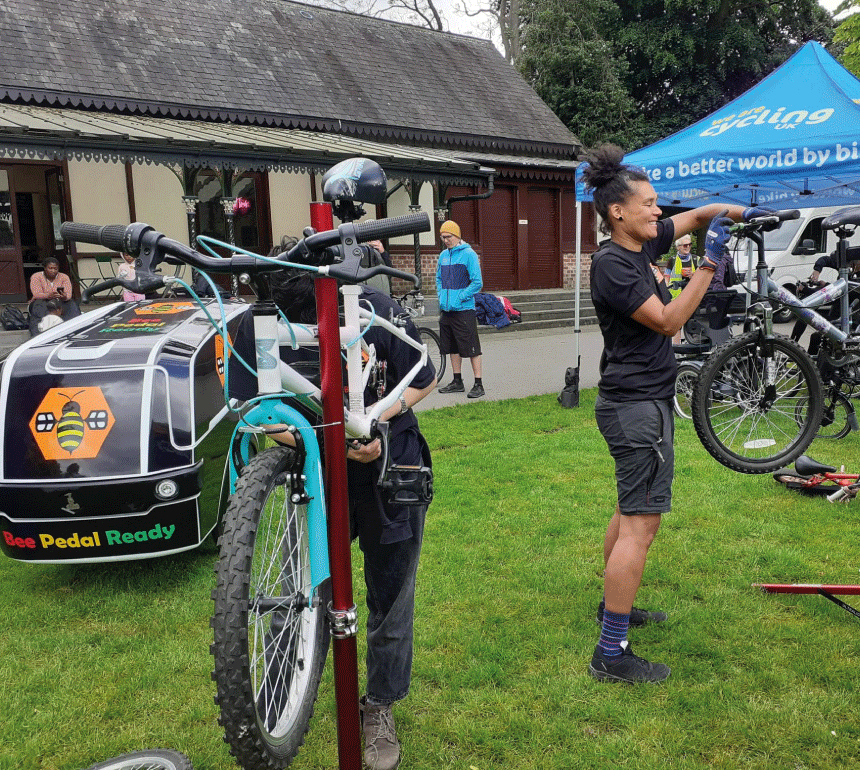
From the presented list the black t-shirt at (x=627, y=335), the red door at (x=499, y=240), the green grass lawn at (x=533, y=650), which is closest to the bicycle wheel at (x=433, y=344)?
the green grass lawn at (x=533, y=650)

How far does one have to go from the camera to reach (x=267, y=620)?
235 centimetres

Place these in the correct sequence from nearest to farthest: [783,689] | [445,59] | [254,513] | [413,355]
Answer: [254,513] → [413,355] → [783,689] → [445,59]

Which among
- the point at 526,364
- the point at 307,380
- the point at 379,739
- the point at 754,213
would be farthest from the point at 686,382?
the point at 307,380

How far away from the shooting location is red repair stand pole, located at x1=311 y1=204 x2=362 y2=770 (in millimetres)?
2041

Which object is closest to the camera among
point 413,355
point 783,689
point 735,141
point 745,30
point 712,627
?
point 413,355

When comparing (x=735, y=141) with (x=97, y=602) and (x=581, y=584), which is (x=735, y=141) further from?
(x=97, y=602)

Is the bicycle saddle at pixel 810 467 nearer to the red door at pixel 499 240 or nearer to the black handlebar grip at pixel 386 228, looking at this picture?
the black handlebar grip at pixel 386 228

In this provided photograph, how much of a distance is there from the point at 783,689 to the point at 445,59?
22918 mm

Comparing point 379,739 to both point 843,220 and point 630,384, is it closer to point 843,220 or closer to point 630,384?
point 630,384

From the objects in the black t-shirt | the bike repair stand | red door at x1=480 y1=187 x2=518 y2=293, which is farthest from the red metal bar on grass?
red door at x1=480 y1=187 x2=518 y2=293

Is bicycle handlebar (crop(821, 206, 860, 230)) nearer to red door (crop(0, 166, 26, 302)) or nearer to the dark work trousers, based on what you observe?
the dark work trousers

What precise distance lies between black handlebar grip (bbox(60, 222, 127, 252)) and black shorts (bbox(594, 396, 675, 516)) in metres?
1.95

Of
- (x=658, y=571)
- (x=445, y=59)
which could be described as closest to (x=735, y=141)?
(x=658, y=571)

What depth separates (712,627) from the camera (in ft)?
11.5
